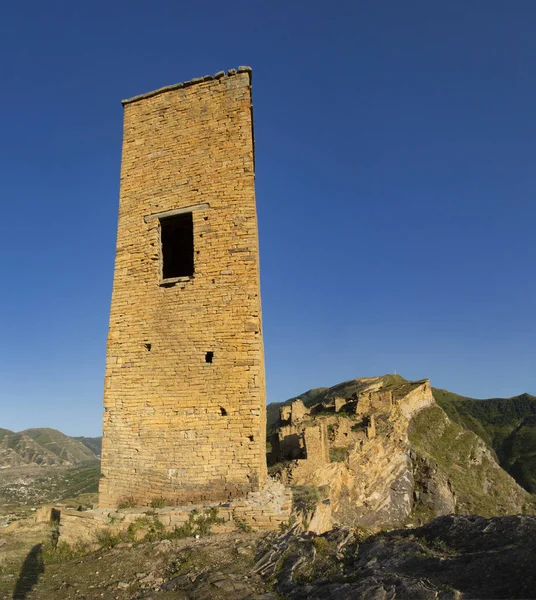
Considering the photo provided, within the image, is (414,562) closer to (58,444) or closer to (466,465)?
(466,465)

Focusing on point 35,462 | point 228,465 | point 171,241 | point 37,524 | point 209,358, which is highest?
point 171,241

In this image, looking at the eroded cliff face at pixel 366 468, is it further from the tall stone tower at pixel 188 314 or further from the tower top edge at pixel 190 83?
the tower top edge at pixel 190 83

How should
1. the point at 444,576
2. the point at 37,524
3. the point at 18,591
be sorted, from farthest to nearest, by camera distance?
the point at 37,524 < the point at 18,591 < the point at 444,576

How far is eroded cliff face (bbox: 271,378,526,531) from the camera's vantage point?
18.4 m

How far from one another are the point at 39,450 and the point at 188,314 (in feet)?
376

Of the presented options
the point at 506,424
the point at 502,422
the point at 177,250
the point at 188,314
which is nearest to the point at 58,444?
the point at 502,422

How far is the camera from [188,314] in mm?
7578

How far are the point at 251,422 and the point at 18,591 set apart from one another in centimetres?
375

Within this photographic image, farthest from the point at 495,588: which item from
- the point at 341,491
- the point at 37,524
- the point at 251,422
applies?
the point at 341,491

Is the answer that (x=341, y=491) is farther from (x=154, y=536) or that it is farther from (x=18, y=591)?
(x=18, y=591)

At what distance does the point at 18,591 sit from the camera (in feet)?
17.0

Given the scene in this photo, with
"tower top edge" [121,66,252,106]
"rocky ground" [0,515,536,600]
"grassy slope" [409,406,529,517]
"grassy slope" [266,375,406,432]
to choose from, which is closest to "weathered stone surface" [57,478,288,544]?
"rocky ground" [0,515,536,600]

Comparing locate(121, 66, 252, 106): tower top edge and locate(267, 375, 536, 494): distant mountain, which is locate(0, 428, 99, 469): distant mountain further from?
locate(121, 66, 252, 106): tower top edge

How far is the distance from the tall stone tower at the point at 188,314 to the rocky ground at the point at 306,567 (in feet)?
3.92
